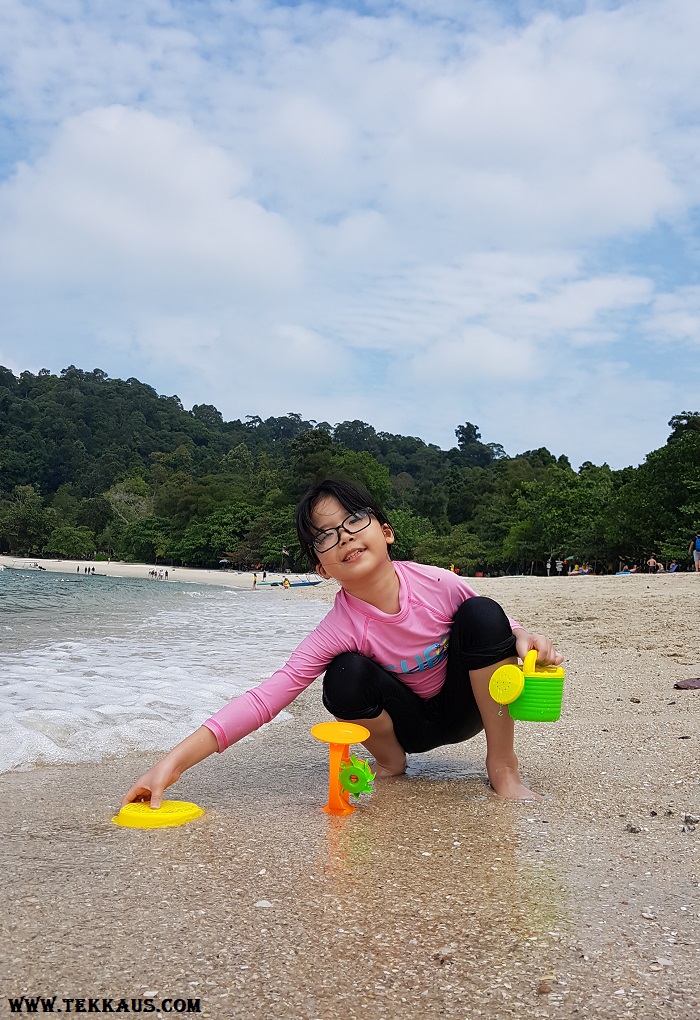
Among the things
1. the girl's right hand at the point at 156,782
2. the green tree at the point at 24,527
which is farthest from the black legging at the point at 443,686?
the green tree at the point at 24,527

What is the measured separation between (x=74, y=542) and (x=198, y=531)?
16808 millimetres

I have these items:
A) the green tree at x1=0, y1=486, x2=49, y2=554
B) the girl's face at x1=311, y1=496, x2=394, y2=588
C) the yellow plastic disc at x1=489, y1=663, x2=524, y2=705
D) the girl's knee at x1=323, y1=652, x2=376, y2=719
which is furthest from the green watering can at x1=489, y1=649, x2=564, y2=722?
the green tree at x1=0, y1=486, x2=49, y2=554

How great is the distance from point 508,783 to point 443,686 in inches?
14.2

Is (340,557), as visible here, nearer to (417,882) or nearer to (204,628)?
(417,882)

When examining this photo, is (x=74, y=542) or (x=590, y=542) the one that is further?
(x=74, y=542)

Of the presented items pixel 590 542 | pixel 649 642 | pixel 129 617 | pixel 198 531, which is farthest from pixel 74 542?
pixel 649 642

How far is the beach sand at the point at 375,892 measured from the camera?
1375mm

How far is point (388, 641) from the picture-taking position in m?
2.62

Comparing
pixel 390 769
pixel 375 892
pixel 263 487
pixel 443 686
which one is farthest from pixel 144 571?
pixel 375 892

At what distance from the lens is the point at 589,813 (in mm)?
2463

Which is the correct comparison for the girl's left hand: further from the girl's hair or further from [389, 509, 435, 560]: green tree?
[389, 509, 435, 560]: green tree

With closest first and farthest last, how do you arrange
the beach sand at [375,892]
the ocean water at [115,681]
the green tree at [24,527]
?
1. the beach sand at [375,892]
2. the ocean water at [115,681]
3. the green tree at [24,527]

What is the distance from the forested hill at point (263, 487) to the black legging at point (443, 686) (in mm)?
570

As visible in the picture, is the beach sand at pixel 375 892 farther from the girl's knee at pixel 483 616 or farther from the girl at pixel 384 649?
the girl's knee at pixel 483 616
